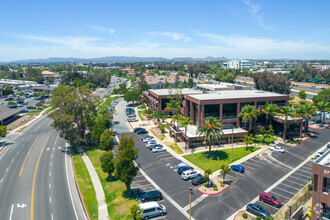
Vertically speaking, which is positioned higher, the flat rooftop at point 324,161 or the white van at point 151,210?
the flat rooftop at point 324,161

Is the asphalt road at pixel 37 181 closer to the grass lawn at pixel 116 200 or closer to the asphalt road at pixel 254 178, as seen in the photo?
the grass lawn at pixel 116 200

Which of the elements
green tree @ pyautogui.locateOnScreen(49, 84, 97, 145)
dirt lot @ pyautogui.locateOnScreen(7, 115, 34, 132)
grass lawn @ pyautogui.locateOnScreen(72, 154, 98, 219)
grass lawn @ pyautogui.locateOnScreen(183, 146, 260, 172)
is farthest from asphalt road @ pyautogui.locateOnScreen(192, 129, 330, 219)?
dirt lot @ pyautogui.locateOnScreen(7, 115, 34, 132)

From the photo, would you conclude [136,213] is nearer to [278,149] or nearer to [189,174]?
Result: [189,174]

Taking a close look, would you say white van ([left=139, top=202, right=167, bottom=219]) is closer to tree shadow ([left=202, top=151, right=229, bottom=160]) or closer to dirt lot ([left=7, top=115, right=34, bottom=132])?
tree shadow ([left=202, top=151, right=229, bottom=160])

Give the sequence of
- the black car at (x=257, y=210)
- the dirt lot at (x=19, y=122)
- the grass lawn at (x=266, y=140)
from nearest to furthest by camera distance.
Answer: the black car at (x=257, y=210) < the grass lawn at (x=266, y=140) < the dirt lot at (x=19, y=122)

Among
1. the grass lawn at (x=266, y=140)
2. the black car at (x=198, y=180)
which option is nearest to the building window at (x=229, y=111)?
the grass lawn at (x=266, y=140)

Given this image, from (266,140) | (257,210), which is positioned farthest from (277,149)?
(257,210)
